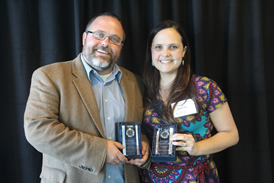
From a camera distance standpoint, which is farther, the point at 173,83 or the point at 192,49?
the point at 192,49

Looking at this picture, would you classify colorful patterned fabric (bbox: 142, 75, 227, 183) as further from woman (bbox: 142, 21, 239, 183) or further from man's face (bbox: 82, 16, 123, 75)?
man's face (bbox: 82, 16, 123, 75)

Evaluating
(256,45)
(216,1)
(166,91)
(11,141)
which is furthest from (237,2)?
(11,141)

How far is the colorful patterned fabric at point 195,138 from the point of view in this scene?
1.63 m

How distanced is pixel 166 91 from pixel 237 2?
3.60 ft

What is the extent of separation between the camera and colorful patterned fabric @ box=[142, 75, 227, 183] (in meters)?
1.63

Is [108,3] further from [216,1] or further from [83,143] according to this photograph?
[83,143]

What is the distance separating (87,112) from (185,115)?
2.21ft

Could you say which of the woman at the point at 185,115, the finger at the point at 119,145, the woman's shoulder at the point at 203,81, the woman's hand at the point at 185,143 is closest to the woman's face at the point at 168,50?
the woman at the point at 185,115

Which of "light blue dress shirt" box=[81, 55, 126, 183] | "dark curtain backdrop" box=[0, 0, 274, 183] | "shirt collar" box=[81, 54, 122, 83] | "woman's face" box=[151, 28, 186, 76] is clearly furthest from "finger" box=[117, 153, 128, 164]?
"dark curtain backdrop" box=[0, 0, 274, 183]

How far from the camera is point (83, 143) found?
1.40 m

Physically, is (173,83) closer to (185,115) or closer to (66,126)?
(185,115)

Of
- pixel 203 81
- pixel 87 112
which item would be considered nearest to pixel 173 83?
pixel 203 81

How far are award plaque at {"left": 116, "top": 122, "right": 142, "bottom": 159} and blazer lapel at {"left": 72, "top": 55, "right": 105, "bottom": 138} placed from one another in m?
0.13

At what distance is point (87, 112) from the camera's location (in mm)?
1513
